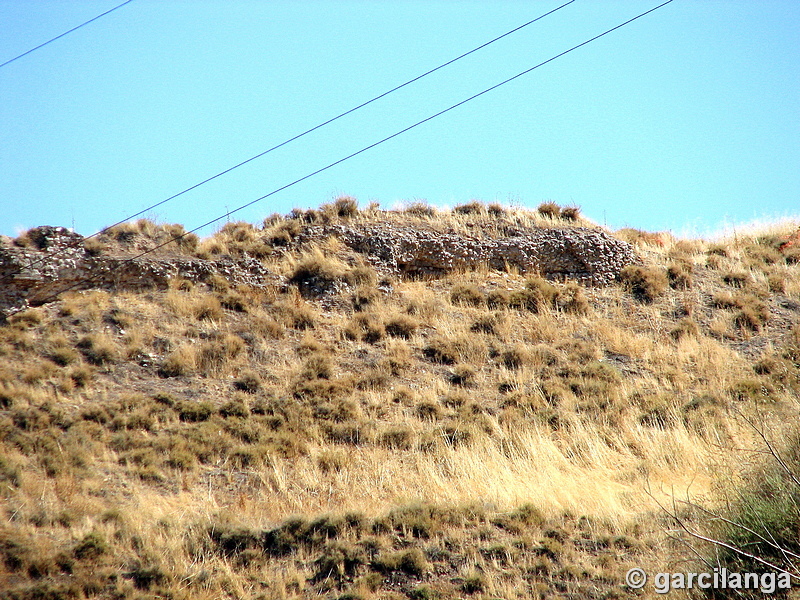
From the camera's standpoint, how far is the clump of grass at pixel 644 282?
69.9 ft

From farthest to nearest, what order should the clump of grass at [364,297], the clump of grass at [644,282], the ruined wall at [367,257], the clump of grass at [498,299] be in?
the clump of grass at [644,282], the clump of grass at [498,299], the clump of grass at [364,297], the ruined wall at [367,257]

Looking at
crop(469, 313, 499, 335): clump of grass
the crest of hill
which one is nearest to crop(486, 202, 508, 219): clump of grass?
the crest of hill

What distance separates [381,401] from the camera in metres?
15.5

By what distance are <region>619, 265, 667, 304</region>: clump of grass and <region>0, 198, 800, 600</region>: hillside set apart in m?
0.08

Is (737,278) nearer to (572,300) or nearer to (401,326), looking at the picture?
(572,300)

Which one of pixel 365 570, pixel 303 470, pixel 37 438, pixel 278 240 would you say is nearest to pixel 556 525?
pixel 365 570

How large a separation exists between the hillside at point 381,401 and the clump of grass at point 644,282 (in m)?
0.08

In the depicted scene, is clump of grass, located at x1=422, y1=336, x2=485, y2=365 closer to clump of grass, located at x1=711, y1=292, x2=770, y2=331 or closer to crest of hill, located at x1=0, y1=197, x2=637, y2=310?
crest of hill, located at x1=0, y1=197, x2=637, y2=310

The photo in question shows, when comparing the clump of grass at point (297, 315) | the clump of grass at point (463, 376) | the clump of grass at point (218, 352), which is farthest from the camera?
the clump of grass at point (297, 315)

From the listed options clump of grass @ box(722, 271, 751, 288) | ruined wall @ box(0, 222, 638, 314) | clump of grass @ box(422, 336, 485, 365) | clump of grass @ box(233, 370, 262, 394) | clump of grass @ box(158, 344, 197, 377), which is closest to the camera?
clump of grass @ box(233, 370, 262, 394)

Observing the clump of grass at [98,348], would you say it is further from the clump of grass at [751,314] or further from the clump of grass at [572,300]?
the clump of grass at [751,314]

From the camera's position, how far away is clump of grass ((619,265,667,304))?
69.9 feet

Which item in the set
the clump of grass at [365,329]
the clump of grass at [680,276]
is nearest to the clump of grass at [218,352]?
the clump of grass at [365,329]

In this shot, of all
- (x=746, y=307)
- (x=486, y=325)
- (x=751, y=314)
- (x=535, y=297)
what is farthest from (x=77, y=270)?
(x=746, y=307)
